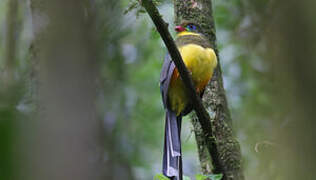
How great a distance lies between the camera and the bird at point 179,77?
354 centimetres

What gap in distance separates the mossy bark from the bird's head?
50 millimetres

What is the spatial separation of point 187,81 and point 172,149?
0.77 meters

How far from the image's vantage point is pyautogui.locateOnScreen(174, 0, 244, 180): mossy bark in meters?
3.50

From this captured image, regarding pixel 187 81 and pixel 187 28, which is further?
pixel 187 28

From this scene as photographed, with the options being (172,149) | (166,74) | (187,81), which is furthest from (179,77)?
(187,81)

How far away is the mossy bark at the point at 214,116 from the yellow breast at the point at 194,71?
15cm

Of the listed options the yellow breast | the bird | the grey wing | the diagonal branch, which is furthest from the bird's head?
the diagonal branch

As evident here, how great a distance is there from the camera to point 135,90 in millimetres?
5852

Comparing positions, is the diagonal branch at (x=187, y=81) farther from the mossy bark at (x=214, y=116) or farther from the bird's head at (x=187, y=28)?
the bird's head at (x=187, y=28)

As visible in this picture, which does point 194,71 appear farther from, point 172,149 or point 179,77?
point 172,149

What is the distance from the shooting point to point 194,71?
363 cm

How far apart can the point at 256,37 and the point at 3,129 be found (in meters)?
4.28

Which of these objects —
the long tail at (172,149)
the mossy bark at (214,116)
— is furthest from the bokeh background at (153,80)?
the long tail at (172,149)

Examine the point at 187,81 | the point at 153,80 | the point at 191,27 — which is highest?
the point at 153,80
